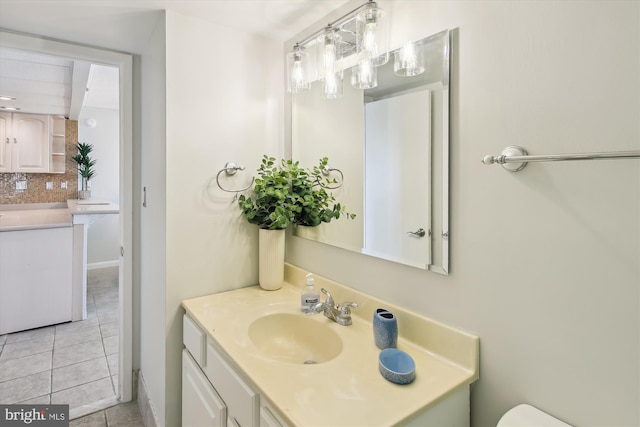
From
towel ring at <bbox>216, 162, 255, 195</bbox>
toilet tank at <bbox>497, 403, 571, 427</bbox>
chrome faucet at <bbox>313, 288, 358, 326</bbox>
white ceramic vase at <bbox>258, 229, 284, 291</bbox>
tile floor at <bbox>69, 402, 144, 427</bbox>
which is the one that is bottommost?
tile floor at <bbox>69, 402, 144, 427</bbox>

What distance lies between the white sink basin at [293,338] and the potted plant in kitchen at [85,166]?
15.8 ft

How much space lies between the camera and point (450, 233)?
3.48 feet

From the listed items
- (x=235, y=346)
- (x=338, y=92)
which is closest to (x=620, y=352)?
(x=235, y=346)

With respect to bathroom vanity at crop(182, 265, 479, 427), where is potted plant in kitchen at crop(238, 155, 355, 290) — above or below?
above

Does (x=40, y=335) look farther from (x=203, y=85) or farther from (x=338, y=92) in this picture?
(x=338, y=92)

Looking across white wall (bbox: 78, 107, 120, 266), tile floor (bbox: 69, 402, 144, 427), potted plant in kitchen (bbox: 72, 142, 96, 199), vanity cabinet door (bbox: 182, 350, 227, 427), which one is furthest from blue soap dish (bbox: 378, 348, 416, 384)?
potted plant in kitchen (bbox: 72, 142, 96, 199)

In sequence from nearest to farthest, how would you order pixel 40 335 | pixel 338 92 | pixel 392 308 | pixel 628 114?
pixel 628 114
pixel 392 308
pixel 338 92
pixel 40 335

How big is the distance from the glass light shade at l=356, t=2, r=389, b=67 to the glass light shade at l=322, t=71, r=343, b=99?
216 millimetres

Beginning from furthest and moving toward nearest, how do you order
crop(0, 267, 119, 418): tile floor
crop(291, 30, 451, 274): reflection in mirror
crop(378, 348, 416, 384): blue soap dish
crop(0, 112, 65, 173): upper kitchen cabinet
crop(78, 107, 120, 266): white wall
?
crop(78, 107, 120, 266): white wall
crop(0, 112, 65, 173): upper kitchen cabinet
crop(0, 267, 119, 418): tile floor
crop(291, 30, 451, 274): reflection in mirror
crop(378, 348, 416, 384): blue soap dish

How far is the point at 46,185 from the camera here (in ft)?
15.7

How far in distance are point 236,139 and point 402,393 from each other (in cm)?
133

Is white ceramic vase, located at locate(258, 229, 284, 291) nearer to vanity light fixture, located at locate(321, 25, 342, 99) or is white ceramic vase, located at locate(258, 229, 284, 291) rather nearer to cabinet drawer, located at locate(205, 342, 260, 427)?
cabinet drawer, located at locate(205, 342, 260, 427)

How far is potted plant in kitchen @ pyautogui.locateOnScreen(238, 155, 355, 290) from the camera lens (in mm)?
1580

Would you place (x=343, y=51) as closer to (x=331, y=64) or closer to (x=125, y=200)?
(x=331, y=64)
